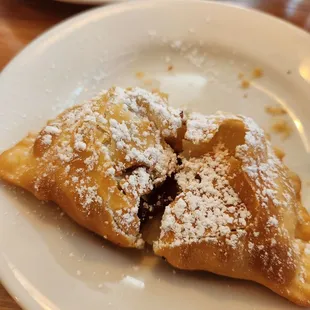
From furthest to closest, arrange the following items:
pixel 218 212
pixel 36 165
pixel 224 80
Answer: pixel 224 80 < pixel 36 165 < pixel 218 212

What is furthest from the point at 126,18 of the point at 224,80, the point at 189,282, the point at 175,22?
the point at 189,282

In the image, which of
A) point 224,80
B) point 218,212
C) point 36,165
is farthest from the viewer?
point 224,80

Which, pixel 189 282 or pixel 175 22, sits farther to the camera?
pixel 175 22

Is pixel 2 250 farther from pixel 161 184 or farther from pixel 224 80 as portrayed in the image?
pixel 224 80

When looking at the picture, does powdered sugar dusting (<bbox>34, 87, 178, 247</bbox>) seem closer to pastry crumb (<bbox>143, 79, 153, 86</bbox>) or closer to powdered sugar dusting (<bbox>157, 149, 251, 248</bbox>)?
powdered sugar dusting (<bbox>157, 149, 251, 248</bbox>)

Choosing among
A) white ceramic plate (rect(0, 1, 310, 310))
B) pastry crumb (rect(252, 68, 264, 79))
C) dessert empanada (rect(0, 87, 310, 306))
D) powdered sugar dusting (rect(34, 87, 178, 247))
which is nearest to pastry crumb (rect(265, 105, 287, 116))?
white ceramic plate (rect(0, 1, 310, 310))

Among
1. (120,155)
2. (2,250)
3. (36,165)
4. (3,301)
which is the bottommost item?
(3,301)
